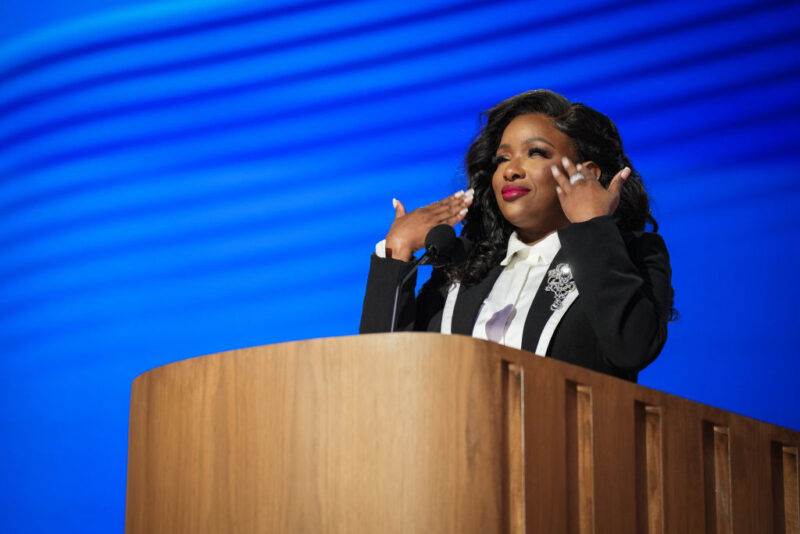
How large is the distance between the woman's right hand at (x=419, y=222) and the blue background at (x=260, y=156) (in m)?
0.73

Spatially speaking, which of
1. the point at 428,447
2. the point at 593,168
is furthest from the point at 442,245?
the point at 428,447

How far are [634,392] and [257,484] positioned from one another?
0.48 metres

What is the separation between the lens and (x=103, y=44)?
10.2ft

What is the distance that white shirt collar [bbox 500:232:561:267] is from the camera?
1885 millimetres

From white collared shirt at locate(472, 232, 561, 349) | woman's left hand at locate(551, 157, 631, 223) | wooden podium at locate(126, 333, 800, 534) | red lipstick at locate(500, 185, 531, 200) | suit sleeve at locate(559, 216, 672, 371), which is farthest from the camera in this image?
red lipstick at locate(500, 185, 531, 200)

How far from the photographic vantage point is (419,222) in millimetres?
1963

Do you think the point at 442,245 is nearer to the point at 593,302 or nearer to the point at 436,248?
the point at 436,248

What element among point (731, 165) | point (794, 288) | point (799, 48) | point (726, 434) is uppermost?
point (799, 48)

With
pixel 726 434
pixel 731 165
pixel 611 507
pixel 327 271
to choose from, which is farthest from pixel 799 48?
pixel 611 507

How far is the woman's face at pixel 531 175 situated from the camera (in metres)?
1.90

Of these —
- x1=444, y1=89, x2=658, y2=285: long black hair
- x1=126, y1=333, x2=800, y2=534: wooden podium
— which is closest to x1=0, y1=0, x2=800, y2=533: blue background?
x1=444, y1=89, x2=658, y2=285: long black hair

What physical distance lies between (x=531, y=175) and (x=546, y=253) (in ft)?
0.48

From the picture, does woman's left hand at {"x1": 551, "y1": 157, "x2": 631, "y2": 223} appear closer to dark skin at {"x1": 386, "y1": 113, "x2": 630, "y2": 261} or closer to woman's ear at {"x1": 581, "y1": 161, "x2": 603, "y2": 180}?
dark skin at {"x1": 386, "y1": 113, "x2": 630, "y2": 261}

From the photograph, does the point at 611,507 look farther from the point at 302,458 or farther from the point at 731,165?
the point at 731,165
